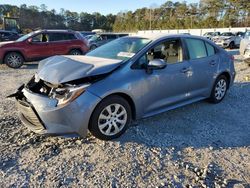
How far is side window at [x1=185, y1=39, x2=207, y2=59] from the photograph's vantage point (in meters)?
5.30

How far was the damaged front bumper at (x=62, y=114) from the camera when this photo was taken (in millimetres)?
3699

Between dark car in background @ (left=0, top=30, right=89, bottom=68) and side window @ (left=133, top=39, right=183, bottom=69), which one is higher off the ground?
side window @ (left=133, top=39, right=183, bottom=69)

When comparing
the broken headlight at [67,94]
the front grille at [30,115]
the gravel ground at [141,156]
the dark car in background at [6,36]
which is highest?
the dark car in background at [6,36]

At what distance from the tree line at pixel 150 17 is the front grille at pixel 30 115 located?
52.9m

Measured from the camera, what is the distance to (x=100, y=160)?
3.63m

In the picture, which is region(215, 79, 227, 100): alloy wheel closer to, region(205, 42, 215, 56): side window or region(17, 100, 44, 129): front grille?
region(205, 42, 215, 56): side window

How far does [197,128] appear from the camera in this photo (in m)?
4.72

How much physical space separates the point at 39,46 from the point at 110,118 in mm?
9406

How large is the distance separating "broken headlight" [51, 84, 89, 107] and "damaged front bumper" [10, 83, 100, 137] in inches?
1.8

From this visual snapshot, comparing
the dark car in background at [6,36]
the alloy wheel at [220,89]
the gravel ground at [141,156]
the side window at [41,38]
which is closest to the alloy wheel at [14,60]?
the side window at [41,38]

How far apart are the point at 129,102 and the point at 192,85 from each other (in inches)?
60.7

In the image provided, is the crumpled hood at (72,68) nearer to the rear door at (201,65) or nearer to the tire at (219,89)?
the rear door at (201,65)

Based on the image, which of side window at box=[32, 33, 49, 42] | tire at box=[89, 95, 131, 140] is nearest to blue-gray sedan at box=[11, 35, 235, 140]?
tire at box=[89, 95, 131, 140]

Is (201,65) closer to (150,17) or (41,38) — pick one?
(41,38)
